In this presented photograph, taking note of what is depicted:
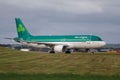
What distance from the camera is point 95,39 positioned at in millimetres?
78812

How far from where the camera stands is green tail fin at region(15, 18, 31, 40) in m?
92.8

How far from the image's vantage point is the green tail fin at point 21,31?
305 feet

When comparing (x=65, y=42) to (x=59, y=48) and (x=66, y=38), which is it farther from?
(x=59, y=48)

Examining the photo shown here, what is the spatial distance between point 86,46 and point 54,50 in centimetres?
694

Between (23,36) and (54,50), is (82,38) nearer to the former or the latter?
(54,50)

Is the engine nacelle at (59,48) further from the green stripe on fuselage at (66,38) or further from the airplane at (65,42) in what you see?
the green stripe on fuselage at (66,38)

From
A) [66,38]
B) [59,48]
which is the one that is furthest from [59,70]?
[66,38]

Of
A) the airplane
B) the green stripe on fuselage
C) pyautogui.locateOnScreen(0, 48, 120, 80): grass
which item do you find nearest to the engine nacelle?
the airplane

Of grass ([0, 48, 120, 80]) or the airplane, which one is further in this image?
the airplane

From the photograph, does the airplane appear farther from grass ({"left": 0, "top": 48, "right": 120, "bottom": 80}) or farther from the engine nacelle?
grass ({"left": 0, "top": 48, "right": 120, "bottom": 80})

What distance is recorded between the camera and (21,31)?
94.0 metres

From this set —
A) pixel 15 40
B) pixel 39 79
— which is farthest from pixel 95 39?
pixel 39 79

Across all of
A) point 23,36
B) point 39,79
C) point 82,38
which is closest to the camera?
point 39,79

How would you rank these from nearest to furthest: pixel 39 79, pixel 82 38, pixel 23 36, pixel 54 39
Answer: pixel 39 79
pixel 82 38
pixel 54 39
pixel 23 36
